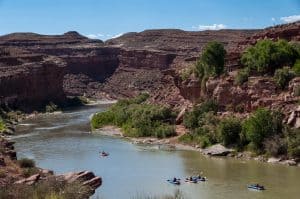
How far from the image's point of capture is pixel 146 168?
1533 inches

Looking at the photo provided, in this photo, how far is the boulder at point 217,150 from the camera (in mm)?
43297

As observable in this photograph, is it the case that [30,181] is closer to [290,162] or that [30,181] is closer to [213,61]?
[290,162]

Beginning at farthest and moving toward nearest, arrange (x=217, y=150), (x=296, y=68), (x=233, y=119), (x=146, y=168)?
(x=296, y=68) < (x=233, y=119) < (x=217, y=150) < (x=146, y=168)

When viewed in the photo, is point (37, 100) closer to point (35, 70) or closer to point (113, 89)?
point (35, 70)

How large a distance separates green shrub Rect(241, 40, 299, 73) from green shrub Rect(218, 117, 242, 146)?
729 centimetres

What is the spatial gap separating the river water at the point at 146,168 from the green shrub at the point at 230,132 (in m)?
2.34

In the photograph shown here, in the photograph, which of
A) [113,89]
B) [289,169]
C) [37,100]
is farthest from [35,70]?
[289,169]

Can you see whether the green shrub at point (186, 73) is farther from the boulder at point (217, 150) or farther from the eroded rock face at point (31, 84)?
the eroded rock face at point (31, 84)

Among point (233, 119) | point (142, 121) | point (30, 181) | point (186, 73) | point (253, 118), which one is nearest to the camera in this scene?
point (30, 181)

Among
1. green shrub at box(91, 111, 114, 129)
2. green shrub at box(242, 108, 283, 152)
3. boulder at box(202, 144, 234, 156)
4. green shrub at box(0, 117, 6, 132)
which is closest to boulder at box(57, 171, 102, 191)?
boulder at box(202, 144, 234, 156)

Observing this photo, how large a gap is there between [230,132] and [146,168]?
8.18 m

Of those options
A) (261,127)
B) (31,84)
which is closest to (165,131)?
(261,127)

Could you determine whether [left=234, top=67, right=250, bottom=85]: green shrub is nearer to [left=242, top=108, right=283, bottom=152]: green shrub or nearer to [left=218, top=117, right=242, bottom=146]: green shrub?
[left=218, top=117, right=242, bottom=146]: green shrub

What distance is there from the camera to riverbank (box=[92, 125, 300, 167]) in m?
40.0
